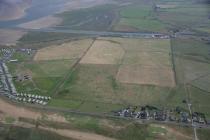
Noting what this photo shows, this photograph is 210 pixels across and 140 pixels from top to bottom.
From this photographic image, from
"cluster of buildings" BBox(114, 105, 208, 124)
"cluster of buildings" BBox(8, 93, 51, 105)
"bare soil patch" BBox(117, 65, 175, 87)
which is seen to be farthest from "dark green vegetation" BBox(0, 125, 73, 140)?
"bare soil patch" BBox(117, 65, 175, 87)

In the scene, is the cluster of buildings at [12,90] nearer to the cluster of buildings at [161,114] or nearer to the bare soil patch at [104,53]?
the cluster of buildings at [161,114]

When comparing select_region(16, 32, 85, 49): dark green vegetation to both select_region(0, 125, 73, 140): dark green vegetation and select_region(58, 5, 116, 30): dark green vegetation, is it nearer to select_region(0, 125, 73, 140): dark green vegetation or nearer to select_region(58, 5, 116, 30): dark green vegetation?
select_region(58, 5, 116, 30): dark green vegetation

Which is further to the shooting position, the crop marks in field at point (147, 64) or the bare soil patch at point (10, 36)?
the bare soil patch at point (10, 36)

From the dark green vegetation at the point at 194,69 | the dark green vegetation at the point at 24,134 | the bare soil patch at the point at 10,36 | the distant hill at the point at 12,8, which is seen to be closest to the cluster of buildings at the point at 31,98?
the dark green vegetation at the point at 24,134

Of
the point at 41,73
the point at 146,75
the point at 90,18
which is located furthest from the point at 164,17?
the point at 41,73

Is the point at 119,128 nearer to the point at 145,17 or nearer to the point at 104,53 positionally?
the point at 104,53
